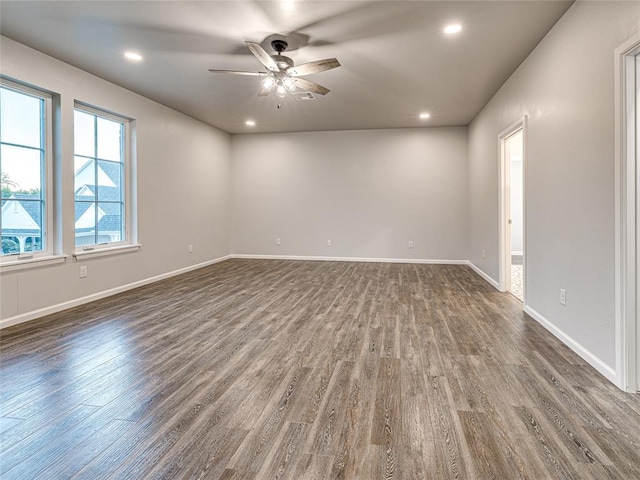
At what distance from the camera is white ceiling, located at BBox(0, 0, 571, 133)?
2857 millimetres

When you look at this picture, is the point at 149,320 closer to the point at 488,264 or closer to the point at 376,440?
the point at 376,440

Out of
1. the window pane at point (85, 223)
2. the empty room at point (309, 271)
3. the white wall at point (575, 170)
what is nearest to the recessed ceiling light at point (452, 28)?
the empty room at point (309, 271)

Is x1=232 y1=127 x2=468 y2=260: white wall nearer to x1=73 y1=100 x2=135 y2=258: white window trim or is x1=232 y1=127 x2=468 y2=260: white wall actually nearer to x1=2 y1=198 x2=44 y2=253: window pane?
x1=73 y1=100 x2=135 y2=258: white window trim

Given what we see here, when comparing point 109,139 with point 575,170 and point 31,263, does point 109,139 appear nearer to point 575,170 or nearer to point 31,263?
point 31,263

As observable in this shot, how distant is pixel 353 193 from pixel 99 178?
456 centimetres

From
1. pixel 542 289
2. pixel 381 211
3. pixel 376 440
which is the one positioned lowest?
pixel 376 440

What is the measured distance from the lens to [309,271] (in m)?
6.29

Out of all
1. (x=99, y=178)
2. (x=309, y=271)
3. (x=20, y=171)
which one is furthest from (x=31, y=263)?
(x=309, y=271)

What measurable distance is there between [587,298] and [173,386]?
2.86m

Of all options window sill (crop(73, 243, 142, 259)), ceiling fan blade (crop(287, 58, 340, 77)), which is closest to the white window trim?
window sill (crop(73, 243, 142, 259))

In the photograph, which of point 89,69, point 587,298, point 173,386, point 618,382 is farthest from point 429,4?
point 89,69

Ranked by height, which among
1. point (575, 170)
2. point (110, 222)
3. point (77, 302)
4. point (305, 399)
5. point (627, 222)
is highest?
point (575, 170)

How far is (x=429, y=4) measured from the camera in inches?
110

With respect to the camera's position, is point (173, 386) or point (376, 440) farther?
point (173, 386)
